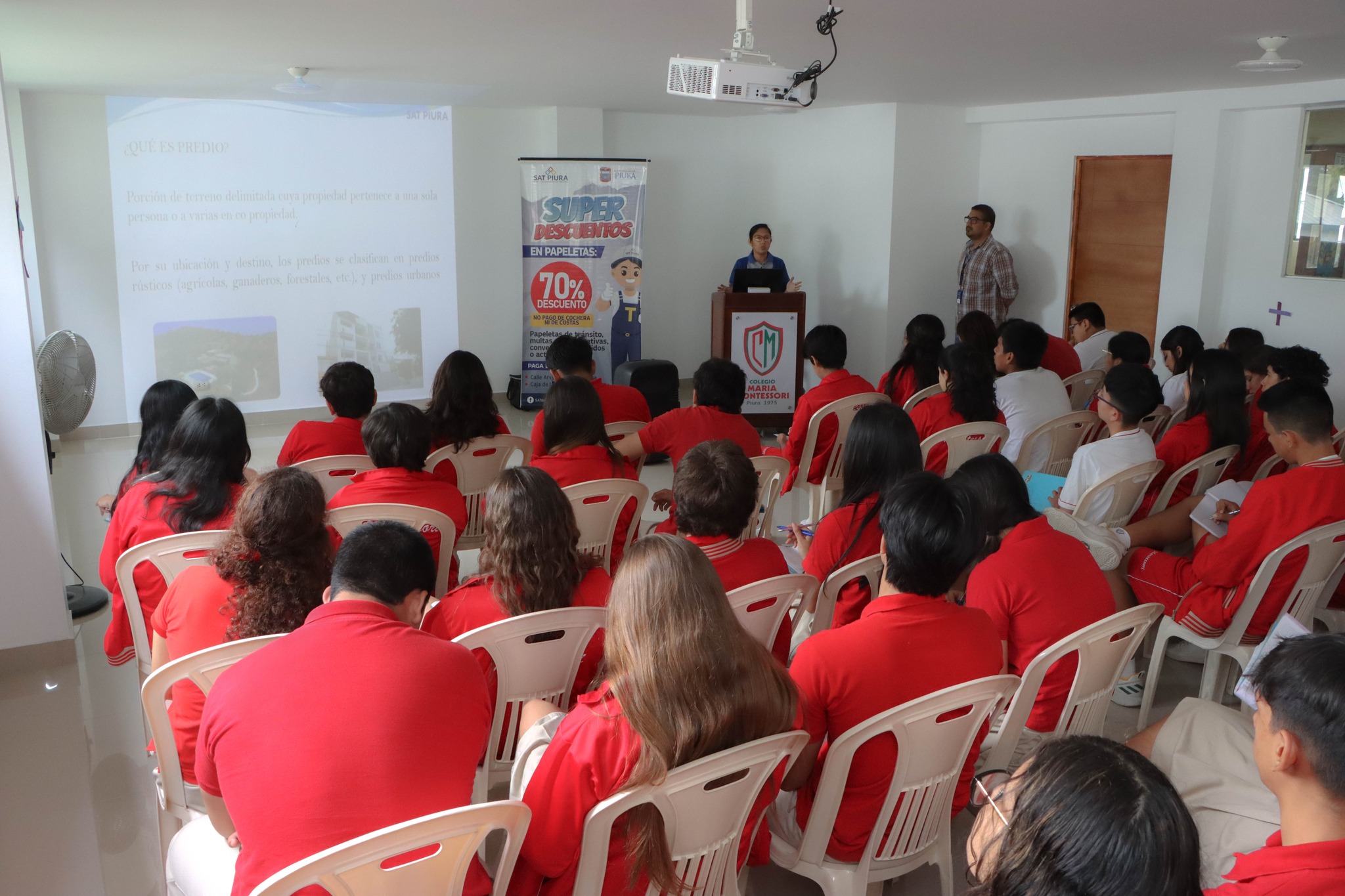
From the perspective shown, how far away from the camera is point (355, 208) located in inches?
319

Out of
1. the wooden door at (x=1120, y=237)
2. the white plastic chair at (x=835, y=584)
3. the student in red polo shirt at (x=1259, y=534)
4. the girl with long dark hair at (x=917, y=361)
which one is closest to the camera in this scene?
the white plastic chair at (x=835, y=584)

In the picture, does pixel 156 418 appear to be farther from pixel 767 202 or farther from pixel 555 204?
pixel 767 202

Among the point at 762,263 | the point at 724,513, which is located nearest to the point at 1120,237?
the point at 762,263

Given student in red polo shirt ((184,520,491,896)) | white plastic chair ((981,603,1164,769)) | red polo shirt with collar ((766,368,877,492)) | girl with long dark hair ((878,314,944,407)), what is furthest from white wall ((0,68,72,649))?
girl with long dark hair ((878,314,944,407))

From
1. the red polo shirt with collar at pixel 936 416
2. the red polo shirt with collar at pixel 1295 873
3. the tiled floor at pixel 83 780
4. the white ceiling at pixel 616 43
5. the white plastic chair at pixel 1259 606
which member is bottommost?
the tiled floor at pixel 83 780

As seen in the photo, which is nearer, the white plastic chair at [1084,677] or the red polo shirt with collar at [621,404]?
the white plastic chair at [1084,677]

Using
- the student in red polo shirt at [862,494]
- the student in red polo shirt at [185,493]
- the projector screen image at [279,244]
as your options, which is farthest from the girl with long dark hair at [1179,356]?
the projector screen image at [279,244]

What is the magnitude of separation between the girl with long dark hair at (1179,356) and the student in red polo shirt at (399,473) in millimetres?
3854

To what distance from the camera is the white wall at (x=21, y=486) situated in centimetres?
356

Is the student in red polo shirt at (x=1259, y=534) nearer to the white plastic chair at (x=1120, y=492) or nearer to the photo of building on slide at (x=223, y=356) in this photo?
the white plastic chair at (x=1120, y=492)

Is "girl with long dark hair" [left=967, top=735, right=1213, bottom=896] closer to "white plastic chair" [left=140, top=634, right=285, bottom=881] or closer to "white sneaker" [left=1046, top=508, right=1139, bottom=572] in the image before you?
"white plastic chair" [left=140, top=634, right=285, bottom=881]

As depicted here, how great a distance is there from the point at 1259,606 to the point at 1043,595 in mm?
1125

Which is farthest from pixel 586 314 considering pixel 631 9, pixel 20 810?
pixel 20 810

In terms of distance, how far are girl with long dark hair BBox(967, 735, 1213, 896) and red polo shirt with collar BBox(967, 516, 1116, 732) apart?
4.72ft
